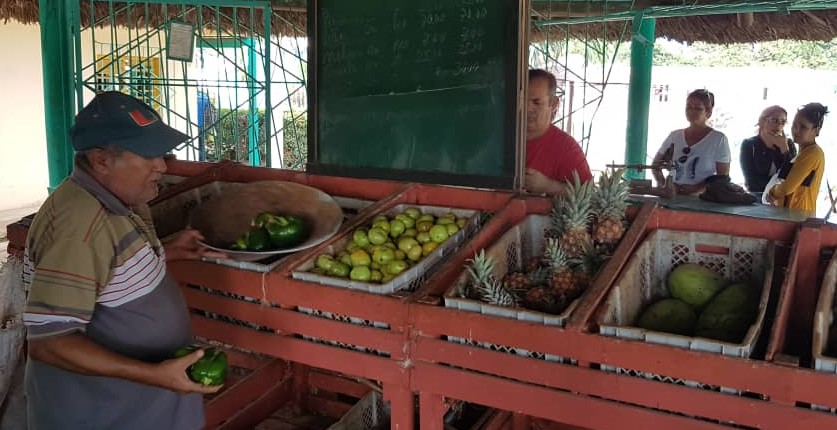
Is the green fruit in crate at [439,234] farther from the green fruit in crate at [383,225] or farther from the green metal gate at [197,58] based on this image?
the green metal gate at [197,58]

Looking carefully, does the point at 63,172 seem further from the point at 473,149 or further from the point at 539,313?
the point at 539,313

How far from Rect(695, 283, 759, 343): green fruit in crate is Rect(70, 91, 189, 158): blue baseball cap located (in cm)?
185

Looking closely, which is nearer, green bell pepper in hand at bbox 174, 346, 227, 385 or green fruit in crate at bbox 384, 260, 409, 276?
green bell pepper in hand at bbox 174, 346, 227, 385

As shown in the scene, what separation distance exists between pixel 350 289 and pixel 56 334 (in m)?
0.93

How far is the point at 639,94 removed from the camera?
7.92 meters

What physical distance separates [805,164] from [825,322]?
3.78 metres

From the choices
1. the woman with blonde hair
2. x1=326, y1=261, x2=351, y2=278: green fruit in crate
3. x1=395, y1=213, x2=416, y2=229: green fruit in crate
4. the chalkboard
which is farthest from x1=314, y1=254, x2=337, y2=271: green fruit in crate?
the woman with blonde hair

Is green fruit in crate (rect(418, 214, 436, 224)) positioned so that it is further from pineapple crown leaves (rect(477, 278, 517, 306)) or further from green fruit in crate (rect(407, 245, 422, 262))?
pineapple crown leaves (rect(477, 278, 517, 306))

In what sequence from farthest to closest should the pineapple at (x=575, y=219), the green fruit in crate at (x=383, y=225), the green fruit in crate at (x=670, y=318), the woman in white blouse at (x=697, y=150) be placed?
the woman in white blouse at (x=697, y=150) → the green fruit in crate at (x=383, y=225) → the pineapple at (x=575, y=219) → the green fruit in crate at (x=670, y=318)

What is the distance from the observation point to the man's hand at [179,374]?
1.98 m

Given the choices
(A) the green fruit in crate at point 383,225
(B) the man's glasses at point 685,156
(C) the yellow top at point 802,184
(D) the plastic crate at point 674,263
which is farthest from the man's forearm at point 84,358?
(C) the yellow top at point 802,184

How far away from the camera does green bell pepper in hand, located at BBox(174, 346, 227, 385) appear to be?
6.79ft

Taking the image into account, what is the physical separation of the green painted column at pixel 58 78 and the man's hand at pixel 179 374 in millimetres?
5037

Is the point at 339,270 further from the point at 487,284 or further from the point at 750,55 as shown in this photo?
the point at 750,55
